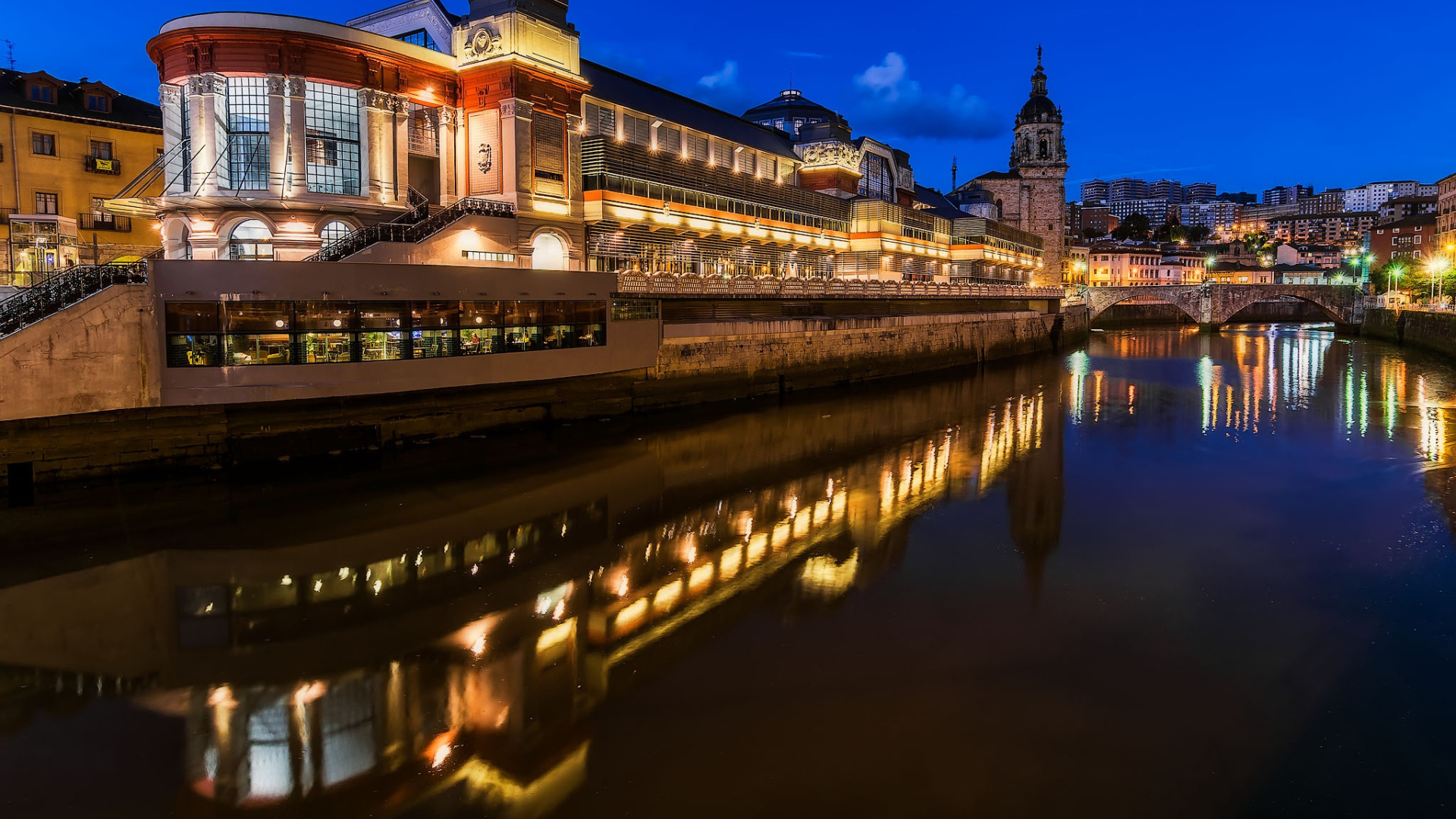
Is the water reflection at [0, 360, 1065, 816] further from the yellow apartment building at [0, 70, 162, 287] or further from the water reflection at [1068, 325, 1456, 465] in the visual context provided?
the yellow apartment building at [0, 70, 162, 287]

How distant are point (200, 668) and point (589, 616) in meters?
5.79

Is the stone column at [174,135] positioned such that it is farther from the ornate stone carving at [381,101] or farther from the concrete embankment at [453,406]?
the concrete embankment at [453,406]

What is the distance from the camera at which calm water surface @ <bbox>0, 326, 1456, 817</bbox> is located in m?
9.48

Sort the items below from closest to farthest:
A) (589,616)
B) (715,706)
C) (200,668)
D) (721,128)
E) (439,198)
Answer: (715,706) → (200,668) → (589,616) → (439,198) → (721,128)

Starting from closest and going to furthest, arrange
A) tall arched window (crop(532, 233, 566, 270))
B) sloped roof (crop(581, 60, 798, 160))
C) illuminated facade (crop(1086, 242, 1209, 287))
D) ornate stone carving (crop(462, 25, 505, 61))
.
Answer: ornate stone carving (crop(462, 25, 505, 61)) → tall arched window (crop(532, 233, 566, 270)) → sloped roof (crop(581, 60, 798, 160)) → illuminated facade (crop(1086, 242, 1209, 287))

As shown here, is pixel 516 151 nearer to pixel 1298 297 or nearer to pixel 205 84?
pixel 205 84

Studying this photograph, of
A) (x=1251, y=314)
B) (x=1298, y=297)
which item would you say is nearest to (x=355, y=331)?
(x=1298, y=297)

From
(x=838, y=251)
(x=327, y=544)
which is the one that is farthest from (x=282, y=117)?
(x=838, y=251)

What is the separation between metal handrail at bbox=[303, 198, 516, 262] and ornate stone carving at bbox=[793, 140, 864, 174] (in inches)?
1351

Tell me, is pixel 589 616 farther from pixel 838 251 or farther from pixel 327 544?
pixel 838 251

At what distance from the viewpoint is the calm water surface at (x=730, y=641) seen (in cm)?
948

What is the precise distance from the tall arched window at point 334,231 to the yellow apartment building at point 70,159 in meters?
8.33

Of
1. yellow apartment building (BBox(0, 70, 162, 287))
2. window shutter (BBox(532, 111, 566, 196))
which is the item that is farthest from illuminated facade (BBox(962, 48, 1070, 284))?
yellow apartment building (BBox(0, 70, 162, 287))

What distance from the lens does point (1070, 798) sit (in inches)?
361
